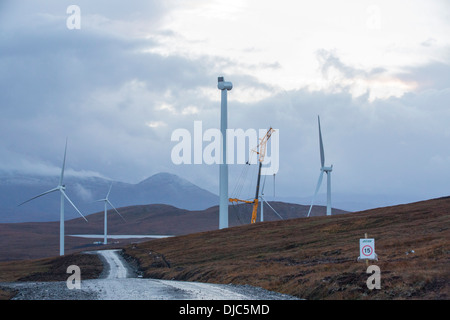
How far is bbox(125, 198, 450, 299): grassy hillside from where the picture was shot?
33.7 m

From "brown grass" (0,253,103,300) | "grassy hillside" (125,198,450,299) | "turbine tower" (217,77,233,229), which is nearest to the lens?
"grassy hillside" (125,198,450,299)

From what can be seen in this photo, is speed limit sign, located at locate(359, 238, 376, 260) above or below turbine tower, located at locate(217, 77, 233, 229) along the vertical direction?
below

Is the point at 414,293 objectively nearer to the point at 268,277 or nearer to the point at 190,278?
the point at 268,277

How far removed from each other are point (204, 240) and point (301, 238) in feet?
101

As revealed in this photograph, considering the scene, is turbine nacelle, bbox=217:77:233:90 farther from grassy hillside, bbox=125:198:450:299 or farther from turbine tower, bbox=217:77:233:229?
grassy hillside, bbox=125:198:450:299

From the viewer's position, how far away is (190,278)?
58.6m

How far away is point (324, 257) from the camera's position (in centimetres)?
5772

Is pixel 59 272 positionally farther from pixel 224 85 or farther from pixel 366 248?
pixel 366 248

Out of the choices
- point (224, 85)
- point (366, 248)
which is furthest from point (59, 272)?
point (366, 248)

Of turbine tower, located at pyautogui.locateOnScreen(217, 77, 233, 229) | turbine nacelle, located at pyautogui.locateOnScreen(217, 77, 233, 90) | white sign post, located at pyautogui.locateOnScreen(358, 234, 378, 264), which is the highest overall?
turbine nacelle, located at pyautogui.locateOnScreen(217, 77, 233, 90)

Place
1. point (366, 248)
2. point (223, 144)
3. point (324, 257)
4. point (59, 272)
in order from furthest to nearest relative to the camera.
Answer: point (223, 144), point (59, 272), point (324, 257), point (366, 248)

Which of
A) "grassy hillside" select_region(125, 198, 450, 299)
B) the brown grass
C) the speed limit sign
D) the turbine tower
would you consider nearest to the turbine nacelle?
the turbine tower

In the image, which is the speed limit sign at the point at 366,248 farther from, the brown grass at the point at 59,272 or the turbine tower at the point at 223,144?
the turbine tower at the point at 223,144

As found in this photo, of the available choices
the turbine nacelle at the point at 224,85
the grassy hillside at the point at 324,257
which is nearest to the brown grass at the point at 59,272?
the grassy hillside at the point at 324,257
